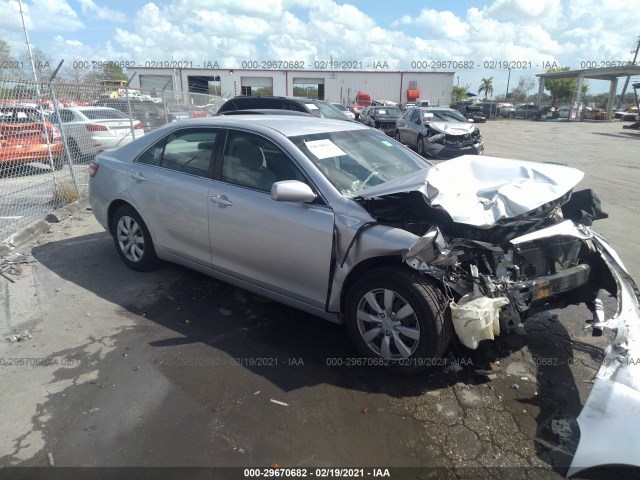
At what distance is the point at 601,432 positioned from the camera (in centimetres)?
239

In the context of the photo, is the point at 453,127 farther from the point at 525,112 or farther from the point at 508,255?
the point at 525,112

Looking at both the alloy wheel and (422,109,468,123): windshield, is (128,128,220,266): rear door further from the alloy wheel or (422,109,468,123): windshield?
(422,109,468,123): windshield

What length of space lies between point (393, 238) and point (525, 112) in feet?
186

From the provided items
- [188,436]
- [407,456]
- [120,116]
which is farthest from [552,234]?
[120,116]

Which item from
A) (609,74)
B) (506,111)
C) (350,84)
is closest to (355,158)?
(609,74)

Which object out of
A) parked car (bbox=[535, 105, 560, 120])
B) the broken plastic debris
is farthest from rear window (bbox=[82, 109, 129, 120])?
parked car (bbox=[535, 105, 560, 120])

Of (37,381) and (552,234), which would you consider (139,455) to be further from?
(552,234)

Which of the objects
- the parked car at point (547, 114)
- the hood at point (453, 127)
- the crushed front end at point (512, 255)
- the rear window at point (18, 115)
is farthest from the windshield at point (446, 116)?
the parked car at point (547, 114)

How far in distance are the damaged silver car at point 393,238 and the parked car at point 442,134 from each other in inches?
404

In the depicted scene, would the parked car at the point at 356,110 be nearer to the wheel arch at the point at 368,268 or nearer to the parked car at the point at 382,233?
the parked car at the point at 382,233

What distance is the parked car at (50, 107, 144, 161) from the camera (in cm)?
857

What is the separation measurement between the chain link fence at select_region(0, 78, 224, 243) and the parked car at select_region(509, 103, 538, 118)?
51.4 m

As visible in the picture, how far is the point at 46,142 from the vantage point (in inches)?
303

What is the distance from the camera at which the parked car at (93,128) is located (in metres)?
8.57
